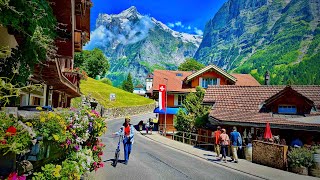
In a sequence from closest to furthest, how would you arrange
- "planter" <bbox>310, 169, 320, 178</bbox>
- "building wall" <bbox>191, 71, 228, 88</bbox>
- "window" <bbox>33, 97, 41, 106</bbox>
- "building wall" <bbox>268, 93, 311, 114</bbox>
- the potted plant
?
"planter" <bbox>310, 169, 320, 178</bbox> → the potted plant → "window" <bbox>33, 97, 41, 106</bbox> → "building wall" <bbox>268, 93, 311, 114</bbox> → "building wall" <bbox>191, 71, 228, 88</bbox>

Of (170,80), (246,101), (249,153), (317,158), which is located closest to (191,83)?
(170,80)

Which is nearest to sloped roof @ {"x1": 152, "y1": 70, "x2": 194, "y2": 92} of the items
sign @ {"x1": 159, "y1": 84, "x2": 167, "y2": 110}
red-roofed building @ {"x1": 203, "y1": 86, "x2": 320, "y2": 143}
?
sign @ {"x1": 159, "y1": 84, "x2": 167, "y2": 110}

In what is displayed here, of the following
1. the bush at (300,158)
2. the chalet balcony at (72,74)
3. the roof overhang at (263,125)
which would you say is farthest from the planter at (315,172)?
the chalet balcony at (72,74)

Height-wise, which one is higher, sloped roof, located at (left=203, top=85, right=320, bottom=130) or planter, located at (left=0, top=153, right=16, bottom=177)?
sloped roof, located at (left=203, top=85, right=320, bottom=130)

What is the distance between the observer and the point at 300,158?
47.0ft

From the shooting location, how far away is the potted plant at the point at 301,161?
46.7ft

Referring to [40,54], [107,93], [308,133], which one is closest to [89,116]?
[40,54]

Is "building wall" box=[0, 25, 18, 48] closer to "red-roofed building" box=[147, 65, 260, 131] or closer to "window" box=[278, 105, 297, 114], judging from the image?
"window" box=[278, 105, 297, 114]

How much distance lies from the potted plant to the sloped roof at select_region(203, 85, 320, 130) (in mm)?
3367

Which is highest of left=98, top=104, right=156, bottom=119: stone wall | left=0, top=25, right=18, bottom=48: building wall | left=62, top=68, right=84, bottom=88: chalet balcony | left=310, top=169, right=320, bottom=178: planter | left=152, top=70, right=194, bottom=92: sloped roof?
left=152, top=70, right=194, bottom=92: sloped roof

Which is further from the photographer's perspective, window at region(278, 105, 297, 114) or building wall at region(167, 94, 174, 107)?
building wall at region(167, 94, 174, 107)

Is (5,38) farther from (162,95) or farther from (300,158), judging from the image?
(162,95)

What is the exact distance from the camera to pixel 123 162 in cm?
1367

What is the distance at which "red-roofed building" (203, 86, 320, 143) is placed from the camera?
18.8m
